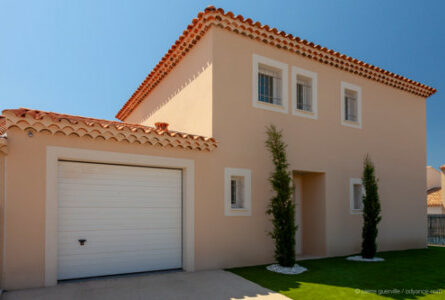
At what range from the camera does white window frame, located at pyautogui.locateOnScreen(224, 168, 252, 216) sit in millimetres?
9242

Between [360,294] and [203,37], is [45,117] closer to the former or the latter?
[203,37]

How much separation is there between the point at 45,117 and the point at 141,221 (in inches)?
128

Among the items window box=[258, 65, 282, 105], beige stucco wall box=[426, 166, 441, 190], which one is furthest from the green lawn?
beige stucco wall box=[426, 166, 441, 190]

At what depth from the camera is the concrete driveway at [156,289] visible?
6.33 m

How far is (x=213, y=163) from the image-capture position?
360 inches

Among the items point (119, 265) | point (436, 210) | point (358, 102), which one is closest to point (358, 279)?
Result: point (119, 265)

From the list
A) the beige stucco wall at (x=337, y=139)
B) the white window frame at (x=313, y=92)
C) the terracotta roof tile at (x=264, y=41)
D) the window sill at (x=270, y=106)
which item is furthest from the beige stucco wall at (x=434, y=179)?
the window sill at (x=270, y=106)

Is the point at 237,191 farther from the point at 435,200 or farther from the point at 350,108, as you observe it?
the point at 435,200

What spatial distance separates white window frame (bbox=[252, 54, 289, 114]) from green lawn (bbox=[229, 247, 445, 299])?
184 inches

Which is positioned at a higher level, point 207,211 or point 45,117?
point 45,117

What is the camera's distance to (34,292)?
640cm

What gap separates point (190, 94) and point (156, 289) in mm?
5923

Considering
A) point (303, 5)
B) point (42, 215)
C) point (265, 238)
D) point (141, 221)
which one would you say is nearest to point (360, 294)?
point (265, 238)

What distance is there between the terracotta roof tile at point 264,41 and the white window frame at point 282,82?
1.83 feet
